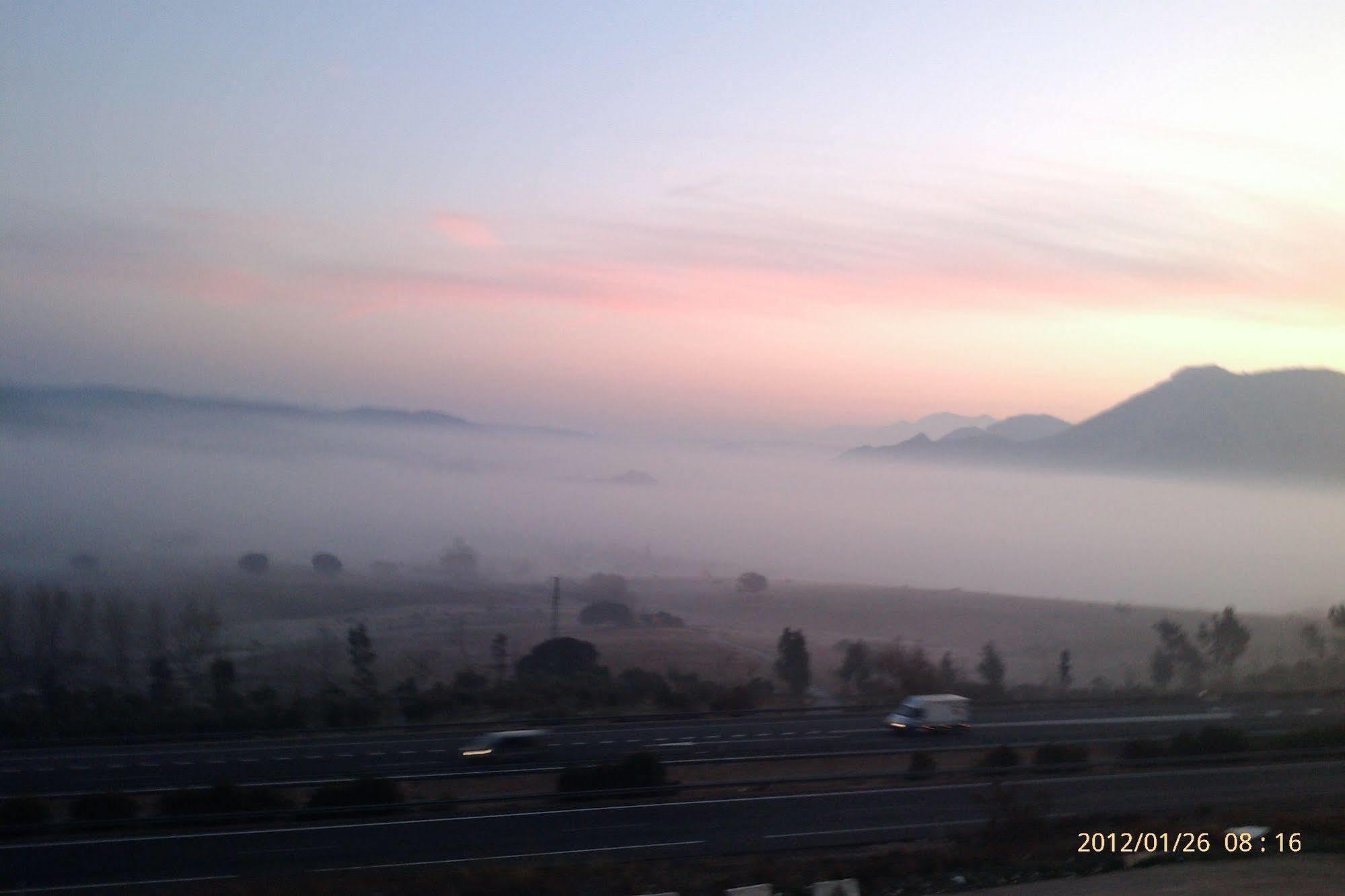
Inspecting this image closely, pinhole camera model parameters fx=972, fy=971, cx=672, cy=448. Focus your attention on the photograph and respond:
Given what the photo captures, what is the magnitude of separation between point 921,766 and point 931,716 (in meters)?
3.27

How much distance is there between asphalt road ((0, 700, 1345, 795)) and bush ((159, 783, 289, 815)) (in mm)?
1452

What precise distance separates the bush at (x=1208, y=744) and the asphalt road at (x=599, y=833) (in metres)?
1.58

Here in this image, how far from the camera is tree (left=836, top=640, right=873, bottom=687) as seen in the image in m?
27.8

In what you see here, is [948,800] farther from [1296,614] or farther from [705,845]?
[1296,614]

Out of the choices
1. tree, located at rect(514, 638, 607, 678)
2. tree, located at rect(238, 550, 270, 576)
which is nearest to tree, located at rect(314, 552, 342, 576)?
tree, located at rect(238, 550, 270, 576)

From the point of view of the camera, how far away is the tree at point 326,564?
61.0 metres

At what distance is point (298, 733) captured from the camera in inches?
707

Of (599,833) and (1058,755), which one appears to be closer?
(599,833)

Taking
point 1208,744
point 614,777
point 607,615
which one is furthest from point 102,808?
point 607,615

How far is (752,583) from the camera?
194 feet

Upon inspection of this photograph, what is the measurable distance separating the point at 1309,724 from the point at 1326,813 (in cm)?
853

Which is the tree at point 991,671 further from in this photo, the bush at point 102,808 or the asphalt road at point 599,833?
the bush at point 102,808

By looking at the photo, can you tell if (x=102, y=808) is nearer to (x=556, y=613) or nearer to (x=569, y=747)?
(x=569, y=747)
